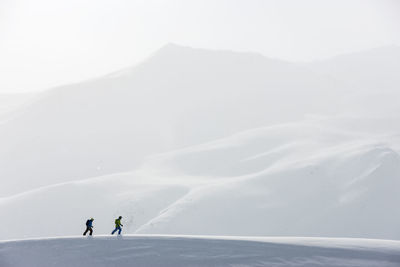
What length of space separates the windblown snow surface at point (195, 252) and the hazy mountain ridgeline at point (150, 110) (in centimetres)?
6800

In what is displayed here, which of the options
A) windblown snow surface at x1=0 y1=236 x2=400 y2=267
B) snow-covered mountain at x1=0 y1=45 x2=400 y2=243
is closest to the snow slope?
snow-covered mountain at x1=0 y1=45 x2=400 y2=243

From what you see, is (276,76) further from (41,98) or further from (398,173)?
(398,173)

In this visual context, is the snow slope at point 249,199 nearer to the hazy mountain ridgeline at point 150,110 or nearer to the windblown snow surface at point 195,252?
the hazy mountain ridgeline at point 150,110

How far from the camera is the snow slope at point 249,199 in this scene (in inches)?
1823

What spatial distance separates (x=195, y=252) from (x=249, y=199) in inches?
1392

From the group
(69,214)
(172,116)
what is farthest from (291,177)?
(172,116)

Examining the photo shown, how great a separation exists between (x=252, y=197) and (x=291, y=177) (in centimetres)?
596

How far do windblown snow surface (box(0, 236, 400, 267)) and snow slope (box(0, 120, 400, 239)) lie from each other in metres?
28.0

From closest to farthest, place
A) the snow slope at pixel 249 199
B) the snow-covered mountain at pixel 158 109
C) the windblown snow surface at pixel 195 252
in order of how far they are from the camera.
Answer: the windblown snow surface at pixel 195 252 < the snow slope at pixel 249 199 < the snow-covered mountain at pixel 158 109

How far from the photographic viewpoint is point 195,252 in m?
16.0

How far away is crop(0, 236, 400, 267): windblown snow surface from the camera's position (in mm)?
15031

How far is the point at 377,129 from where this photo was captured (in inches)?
3243

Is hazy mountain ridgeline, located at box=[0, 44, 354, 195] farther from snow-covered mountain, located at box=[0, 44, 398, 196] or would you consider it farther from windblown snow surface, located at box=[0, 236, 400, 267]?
windblown snow surface, located at box=[0, 236, 400, 267]

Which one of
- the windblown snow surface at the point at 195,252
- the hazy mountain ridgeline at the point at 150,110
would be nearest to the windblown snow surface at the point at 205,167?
the windblown snow surface at the point at 195,252
